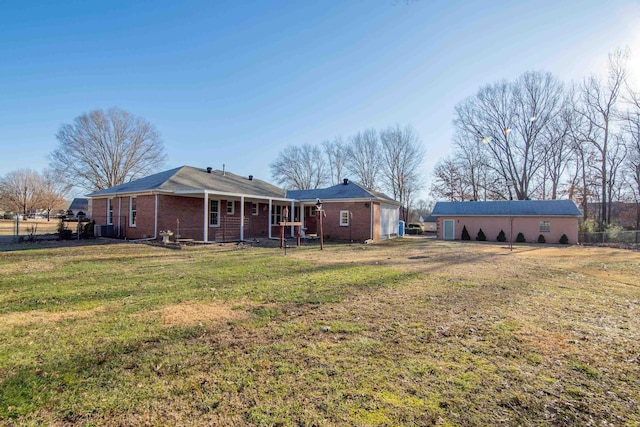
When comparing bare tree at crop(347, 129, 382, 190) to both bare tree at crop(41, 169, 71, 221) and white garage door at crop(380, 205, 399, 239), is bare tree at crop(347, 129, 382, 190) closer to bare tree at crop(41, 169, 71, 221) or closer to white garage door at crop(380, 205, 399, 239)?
white garage door at crop(380, 205, 399, 239)

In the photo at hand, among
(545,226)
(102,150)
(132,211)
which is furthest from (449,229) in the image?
(102,150)

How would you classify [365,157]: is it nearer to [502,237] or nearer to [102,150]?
[502,237]

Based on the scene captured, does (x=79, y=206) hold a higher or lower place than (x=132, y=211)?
higher

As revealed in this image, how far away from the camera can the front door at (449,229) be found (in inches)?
1148

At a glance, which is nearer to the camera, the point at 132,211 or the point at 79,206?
the point at 132,211

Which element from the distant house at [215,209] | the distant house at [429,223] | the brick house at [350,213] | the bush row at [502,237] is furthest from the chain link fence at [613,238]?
the distant house at [429,223]

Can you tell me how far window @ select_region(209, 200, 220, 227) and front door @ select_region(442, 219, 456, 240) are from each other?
2053cm

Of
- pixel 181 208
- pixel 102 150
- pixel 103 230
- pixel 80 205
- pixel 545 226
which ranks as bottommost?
pixel 103 230

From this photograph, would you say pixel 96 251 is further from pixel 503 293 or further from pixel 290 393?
pixel 503 293

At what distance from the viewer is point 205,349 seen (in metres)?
3.59

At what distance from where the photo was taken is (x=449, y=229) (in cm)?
2942

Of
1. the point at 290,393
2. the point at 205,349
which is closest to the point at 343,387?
the point at 290,393

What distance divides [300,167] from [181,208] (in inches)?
1333

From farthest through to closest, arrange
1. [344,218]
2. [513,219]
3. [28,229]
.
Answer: [513,219]
[344,218]
[28,229]
